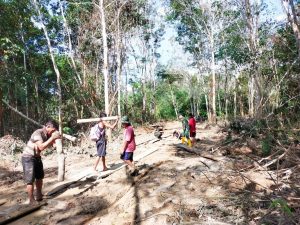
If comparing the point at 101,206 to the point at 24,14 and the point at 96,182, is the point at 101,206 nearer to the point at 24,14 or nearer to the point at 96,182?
the point at 96,182

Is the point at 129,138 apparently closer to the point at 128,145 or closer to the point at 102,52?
the point at 128,145

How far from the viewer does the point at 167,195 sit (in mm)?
7027

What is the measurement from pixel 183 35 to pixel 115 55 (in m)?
12.0

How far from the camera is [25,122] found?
26016mm

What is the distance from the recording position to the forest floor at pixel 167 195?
5.34 metres

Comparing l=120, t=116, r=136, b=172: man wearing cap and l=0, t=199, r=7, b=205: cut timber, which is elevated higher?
l=120, t=116, r=136, b=172: man wearing cap

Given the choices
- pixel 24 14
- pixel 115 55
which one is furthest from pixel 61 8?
pixel 115 55

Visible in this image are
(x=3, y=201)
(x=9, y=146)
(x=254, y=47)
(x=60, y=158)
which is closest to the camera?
(x=3, y=201)

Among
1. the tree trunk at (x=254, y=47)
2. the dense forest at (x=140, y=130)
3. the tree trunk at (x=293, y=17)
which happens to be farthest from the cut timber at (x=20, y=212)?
the tree trunk at (x=254, y=47)

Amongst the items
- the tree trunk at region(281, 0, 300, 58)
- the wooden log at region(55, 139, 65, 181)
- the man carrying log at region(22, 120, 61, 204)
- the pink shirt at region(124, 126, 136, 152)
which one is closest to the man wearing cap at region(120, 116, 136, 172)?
the pink shirt at region(124, 126, 136, 152)

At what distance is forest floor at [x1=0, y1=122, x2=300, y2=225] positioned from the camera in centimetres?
534

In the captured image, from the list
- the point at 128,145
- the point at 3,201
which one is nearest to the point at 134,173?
the point at 128,145

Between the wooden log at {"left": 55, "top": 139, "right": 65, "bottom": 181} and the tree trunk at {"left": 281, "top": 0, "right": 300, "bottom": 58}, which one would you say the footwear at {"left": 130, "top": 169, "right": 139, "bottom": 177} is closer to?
the wooden log at {"left": 55, "top": 139, "right": 65, "bottom": 181}

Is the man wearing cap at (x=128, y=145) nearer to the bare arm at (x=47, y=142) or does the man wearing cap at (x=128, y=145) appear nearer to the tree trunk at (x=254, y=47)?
the bare arm at (x=47, y=142)
